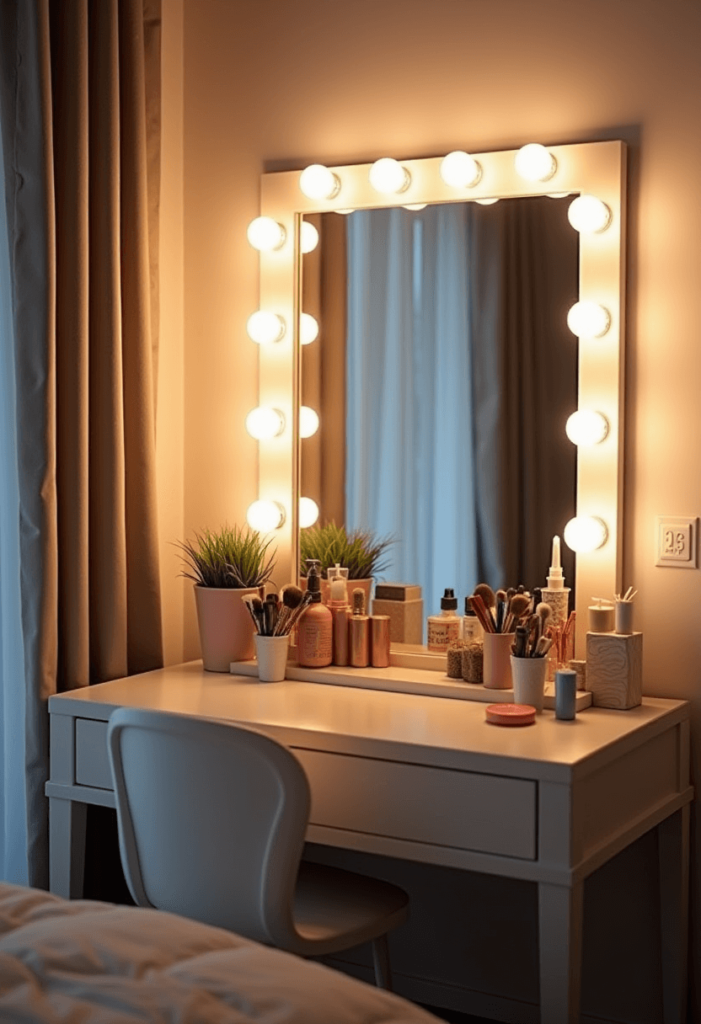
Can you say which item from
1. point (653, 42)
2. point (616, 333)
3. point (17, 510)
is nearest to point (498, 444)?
point (616, 333)

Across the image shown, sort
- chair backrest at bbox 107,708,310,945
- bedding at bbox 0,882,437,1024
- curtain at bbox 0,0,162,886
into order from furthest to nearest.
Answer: curtain at bbox 0,0,162,886 → chair backrest at bbox 107,708,310,945 → bedding at bbox 0,882,437,1024

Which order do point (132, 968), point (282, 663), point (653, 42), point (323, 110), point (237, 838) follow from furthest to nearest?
point (323, 110), point (282, 663), point (653, 42), point (237, 838), point (132, 968)

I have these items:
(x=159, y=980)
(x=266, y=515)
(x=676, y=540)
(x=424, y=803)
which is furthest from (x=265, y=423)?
(x=159, y=980)

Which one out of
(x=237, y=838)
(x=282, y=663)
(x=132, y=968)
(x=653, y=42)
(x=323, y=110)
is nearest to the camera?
(x=132, y=968)

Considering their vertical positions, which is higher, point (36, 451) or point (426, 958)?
point (36, 451)

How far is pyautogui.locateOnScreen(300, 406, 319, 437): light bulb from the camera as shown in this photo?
2812mm

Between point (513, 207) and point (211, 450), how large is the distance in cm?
88

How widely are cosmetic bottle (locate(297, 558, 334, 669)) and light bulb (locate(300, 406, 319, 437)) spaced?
33cm

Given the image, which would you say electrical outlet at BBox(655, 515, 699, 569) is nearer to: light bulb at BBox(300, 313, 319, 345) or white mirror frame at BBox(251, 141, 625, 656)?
white mirror frame at BBox(251, 141, 625, 656)

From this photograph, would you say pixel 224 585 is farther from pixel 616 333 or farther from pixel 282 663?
pixel 616 333

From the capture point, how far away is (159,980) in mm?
1336

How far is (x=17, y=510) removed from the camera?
2.65 meters

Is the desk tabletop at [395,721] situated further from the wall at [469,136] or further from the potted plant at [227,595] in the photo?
the wall at [469,136]

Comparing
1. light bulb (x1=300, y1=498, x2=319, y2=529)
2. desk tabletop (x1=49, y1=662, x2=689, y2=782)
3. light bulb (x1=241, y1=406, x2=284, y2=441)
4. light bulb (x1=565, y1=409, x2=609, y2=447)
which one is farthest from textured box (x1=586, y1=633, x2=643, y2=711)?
light bulb (x1=241, y1=406, x2=284, y2=441)
